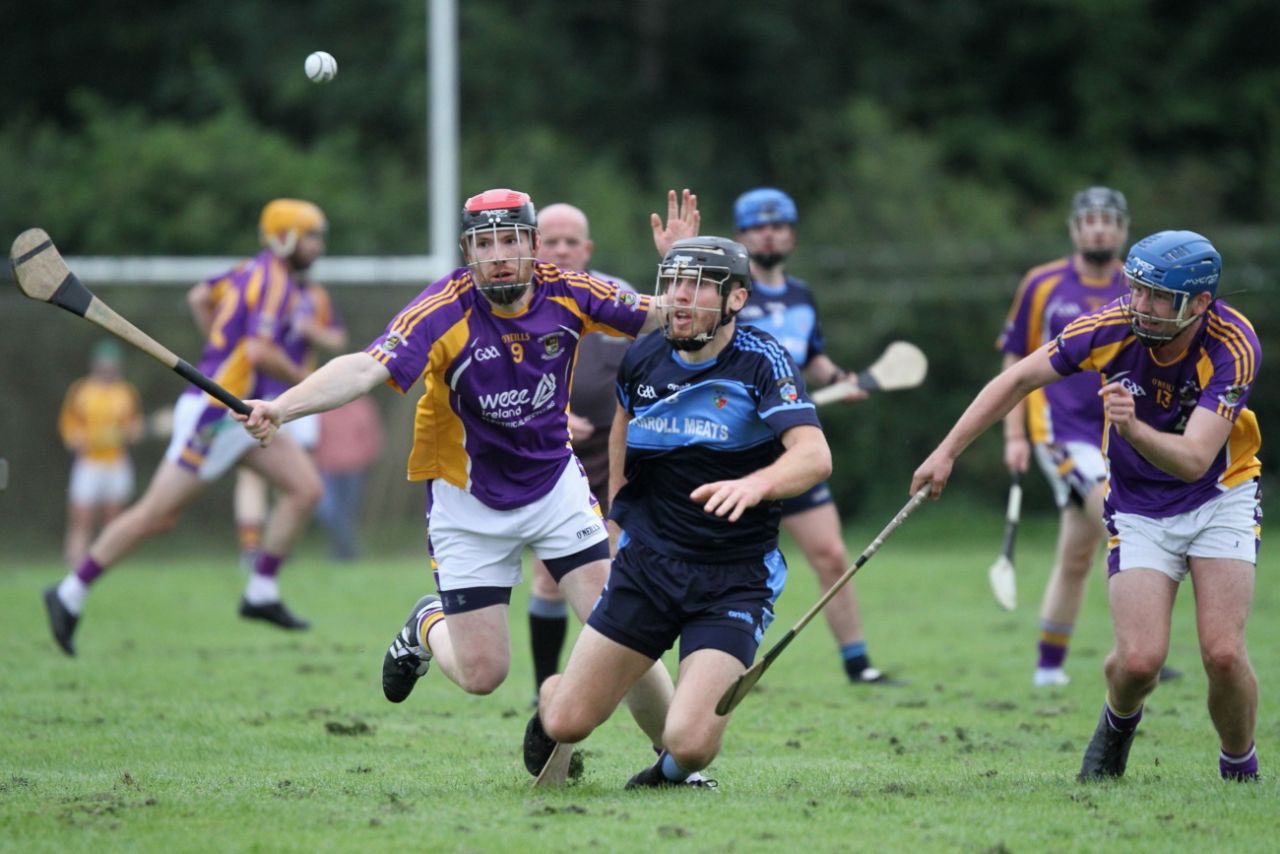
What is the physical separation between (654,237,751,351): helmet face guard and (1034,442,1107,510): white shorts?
339 cm

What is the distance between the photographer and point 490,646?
19.7 feet

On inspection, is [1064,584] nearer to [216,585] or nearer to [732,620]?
[732,620]

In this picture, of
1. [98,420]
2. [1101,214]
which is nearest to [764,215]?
[1101,214]

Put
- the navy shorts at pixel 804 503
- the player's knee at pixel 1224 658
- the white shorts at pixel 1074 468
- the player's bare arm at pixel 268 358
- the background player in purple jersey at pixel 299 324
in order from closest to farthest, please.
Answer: the player's knee at pixel 1224 658 → the white shorts at pixel 1074 468 → the navy shorts at pixel 804 503 → the player's bare arm at pixel 268 358 → the background player in purple jersey at pixel 299 324

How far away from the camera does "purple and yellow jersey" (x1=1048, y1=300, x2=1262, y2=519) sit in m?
5.65

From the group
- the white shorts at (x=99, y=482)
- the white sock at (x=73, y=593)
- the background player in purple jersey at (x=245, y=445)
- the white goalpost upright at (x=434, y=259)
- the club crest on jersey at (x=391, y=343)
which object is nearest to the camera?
the club crest on jersey at (x=391, y=343)

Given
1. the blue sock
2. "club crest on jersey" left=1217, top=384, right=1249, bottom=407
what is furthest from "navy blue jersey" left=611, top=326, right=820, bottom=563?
"club crest on jersey" left=1217, top=384, right=1249, bottom=407

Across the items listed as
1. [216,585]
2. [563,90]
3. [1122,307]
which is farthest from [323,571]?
[563,90]

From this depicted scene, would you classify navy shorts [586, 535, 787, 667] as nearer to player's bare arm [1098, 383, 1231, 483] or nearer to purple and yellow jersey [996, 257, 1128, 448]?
player's bare arm [1098, 383, 1231, 483]

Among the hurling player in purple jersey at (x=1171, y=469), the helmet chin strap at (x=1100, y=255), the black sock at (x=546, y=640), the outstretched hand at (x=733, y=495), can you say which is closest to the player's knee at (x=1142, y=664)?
the hurling player in purple jersey at (x=1171, y=469)

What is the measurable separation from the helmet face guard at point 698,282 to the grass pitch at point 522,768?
152cm

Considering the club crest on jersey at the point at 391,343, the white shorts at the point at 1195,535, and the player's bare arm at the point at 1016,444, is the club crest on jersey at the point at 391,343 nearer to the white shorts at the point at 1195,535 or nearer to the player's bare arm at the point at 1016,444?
the white shorts at the point at 1195,535

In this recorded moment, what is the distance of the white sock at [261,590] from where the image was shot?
33.8 feet

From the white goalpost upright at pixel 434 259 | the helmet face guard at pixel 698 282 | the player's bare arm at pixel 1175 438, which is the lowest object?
the player's bare arm at pixel 1175 438
